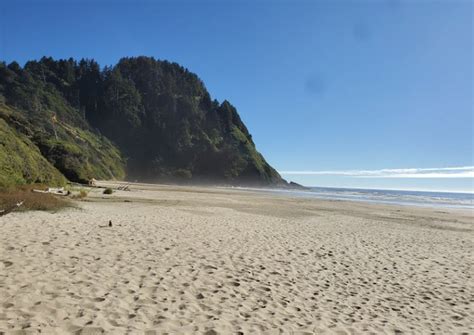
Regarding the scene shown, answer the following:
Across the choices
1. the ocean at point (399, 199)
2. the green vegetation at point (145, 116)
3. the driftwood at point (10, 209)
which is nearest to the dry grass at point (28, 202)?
the driftwood at point (10, 209)

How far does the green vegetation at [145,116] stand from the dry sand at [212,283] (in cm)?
8786

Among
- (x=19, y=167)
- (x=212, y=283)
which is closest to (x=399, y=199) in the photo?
(x=19, y=167)

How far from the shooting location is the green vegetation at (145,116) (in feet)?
362

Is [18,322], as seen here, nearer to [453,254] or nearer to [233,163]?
[453,254]

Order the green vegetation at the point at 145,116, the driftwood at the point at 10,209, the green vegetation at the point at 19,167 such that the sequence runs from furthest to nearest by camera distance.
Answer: the green vegetation at the point at 145,116, the green vegetation at the point at 19,167, the driftwood at the point at 10,209

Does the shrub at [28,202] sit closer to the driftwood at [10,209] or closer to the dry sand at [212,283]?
the driftwood at [10,209]

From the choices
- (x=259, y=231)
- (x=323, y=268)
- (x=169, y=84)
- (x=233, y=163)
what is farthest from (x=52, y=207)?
(x=169, y=84)

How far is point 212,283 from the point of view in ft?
24.4

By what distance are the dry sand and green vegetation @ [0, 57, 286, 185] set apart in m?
87.9

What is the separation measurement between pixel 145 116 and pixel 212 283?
136097 mm

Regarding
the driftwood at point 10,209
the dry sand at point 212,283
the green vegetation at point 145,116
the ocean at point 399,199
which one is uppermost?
the green vegetation at point 145,116

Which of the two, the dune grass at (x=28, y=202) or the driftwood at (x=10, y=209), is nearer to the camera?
the driftwood at (x=10, y=209)

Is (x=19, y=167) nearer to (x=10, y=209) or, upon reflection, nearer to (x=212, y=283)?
(x=10, y=209)

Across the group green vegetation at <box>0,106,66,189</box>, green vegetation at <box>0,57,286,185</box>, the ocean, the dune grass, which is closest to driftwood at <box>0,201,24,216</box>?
the dune grass
